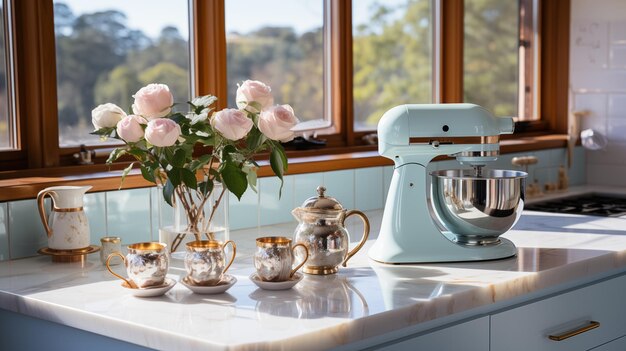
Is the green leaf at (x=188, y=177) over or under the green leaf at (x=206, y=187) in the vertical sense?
over

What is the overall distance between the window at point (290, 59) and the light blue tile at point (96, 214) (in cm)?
18

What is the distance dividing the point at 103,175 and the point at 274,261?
0.74 meters

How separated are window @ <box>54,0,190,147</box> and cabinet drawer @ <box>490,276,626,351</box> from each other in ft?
4.25

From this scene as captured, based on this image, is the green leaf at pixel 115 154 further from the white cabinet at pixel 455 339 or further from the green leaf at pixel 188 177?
the white cabinet at pixel 455 339

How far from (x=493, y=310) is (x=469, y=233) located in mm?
311

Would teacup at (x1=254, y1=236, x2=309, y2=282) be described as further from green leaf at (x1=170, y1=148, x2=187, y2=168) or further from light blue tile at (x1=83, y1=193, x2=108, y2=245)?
light blue tile at (x1=83, y1=193, x2=108, y2=245)

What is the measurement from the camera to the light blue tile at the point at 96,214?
251cm

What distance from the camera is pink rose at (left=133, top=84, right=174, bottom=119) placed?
215 cm

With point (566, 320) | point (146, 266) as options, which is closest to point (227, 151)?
point (146, 266)

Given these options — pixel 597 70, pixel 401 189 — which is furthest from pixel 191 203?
pixel 597 70

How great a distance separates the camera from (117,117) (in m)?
2.24

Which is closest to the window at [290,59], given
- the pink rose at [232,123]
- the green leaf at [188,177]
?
the green leaf at [188,177]

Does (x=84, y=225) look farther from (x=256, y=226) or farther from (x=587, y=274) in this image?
(x=587, y=274)

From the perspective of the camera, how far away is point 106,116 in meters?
2.23
